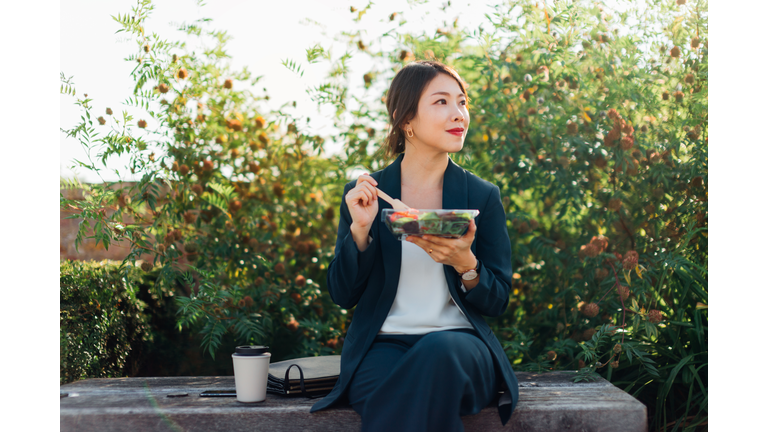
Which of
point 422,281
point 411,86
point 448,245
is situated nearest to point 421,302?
Answer: point 422,281

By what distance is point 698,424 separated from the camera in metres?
2.18

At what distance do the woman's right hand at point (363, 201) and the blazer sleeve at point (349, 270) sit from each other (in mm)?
85

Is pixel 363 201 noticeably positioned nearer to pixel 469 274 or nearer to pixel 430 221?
pixel 430 221

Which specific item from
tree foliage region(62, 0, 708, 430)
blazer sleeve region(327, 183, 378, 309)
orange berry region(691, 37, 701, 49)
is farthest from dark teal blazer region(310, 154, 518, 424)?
orange berry region(691, 37, 701, 49)

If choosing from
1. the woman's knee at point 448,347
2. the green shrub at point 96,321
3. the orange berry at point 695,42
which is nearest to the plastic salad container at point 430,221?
the woman's knee at point 448,347

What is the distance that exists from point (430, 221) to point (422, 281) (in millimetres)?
362

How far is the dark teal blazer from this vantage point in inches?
66.4

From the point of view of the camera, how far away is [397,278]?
1.76m

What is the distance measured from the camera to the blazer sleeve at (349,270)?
5.59 feet

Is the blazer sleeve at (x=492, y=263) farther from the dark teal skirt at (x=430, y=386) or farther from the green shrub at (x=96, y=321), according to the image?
the green shrub at (x=96, y=321)

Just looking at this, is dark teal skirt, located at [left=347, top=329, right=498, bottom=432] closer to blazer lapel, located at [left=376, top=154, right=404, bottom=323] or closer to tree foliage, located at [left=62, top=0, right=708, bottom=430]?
blazer lapel, located at [left=376, top=154, right=404, bottom=323]

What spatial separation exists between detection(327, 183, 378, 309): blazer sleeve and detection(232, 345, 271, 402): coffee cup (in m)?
0.31

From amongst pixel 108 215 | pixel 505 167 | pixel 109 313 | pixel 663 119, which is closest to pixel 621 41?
pixel 663 119

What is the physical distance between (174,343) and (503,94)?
2.07 meters
